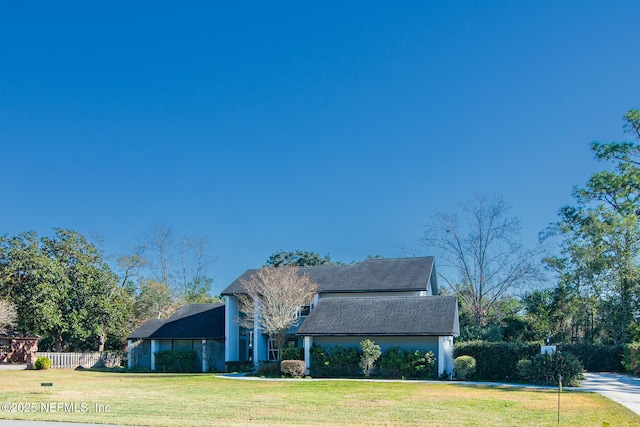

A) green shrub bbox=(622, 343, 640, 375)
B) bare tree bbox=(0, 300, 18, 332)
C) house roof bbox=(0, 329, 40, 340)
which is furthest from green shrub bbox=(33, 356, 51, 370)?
green shrub bbox=(622, 343, 640, 375)

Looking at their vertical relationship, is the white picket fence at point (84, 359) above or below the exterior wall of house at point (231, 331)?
below

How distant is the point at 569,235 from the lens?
4197cm

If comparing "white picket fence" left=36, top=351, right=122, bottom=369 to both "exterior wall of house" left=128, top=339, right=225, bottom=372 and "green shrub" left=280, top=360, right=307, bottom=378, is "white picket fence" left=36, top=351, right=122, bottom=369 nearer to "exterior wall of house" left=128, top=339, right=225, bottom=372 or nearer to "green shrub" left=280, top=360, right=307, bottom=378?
"exterior wall of house" left=128, top=339, right=225, bottom=372

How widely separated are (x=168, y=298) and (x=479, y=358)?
3249 cm

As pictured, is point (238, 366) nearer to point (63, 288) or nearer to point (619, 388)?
point (63, 288)

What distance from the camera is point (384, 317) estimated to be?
30.5 metres

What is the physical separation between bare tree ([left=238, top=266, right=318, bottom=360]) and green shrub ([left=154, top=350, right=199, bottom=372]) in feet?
12.6

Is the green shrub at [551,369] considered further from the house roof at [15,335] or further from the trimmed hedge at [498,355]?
the house roof at [15,335]

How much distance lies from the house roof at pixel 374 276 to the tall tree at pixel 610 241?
1041 centimetres

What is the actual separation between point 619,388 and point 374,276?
17.0 meters

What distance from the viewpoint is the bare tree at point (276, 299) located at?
3334 cm

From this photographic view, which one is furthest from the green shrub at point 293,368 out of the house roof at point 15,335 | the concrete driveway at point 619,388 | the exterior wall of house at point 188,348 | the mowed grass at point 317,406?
the house roof at point 15,335

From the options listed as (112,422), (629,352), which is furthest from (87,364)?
(629,352)

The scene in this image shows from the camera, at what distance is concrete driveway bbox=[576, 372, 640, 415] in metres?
18.0
